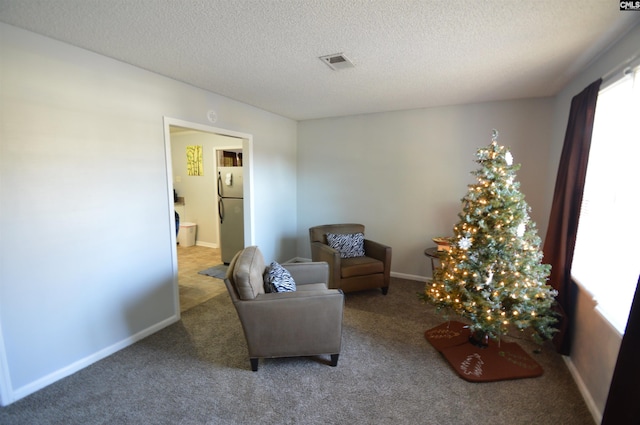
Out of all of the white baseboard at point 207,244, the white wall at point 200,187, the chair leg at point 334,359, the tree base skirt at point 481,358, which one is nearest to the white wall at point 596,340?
the tree base skirt at point 481,358

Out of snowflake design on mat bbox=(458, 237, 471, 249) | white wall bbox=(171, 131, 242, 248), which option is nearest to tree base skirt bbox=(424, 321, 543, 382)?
snowflake design on mat bbox=(458, 237, 471, 249)

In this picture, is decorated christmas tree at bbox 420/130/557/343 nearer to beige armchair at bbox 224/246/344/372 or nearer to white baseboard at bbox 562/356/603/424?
white baseboard at bbox 562/356/603/424

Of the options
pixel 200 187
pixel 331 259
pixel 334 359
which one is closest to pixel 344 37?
pixel 331 259

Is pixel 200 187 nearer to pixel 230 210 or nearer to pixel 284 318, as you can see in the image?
pixel 230 210

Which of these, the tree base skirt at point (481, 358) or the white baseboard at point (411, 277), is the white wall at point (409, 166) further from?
the tree base skirt at point (481, 358)

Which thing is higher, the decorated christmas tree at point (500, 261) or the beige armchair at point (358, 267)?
the decorated christmas tree at point (500, 261)

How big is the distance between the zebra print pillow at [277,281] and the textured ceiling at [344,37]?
5.88ft

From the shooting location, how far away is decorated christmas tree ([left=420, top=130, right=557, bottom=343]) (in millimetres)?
2166

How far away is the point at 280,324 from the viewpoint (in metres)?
2.12

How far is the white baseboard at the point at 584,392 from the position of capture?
1.72 m

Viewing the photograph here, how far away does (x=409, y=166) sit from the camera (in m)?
3.99

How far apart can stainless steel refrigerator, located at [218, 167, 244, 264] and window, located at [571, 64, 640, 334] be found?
4211 millimetres

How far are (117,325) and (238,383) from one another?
1261 mm

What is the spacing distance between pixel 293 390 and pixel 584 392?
6.63ft
